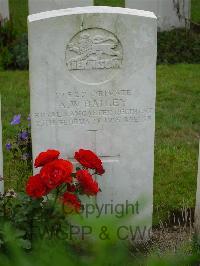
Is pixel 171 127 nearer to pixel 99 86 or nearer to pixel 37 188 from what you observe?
pixel 99 86

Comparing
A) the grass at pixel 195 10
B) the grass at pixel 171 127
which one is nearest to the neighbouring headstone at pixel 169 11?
the grass at pixel 171 127

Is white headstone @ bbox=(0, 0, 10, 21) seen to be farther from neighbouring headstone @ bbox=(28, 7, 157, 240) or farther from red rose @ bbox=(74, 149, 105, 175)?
red rose @ bbox=(74, 149, 105, 175)

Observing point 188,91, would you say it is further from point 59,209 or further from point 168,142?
point 59,209

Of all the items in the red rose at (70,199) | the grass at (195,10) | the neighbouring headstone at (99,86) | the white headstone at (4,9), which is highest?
the grass at (195,10)

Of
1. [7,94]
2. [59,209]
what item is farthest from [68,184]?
[7,94]

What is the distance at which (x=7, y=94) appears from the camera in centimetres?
743

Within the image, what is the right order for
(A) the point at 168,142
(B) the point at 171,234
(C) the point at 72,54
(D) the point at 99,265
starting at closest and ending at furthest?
(D) the point at 99,265 → (C) the point at 72,54 → (B) the point at 171,234 → (A) the point at 168,142

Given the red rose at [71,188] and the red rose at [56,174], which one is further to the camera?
the red rose at [71,188]

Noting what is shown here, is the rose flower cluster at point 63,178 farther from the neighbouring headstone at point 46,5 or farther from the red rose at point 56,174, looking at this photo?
the neighbouring headstone at point 46,5

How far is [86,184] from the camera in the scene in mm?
3246

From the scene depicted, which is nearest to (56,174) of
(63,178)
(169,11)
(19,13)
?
(63,178)

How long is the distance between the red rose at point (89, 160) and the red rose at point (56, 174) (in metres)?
0.23

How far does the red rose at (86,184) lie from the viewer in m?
3.23

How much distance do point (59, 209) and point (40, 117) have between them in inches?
Result: 25.7
